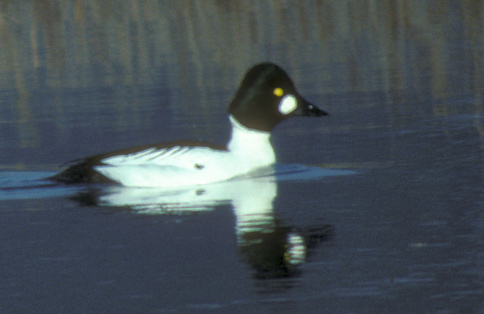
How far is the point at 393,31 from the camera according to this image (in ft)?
64.8

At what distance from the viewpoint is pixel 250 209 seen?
26.6 ft

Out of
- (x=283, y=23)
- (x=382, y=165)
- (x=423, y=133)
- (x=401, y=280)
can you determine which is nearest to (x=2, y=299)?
(x=401, y=280)

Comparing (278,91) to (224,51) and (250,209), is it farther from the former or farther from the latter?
(224,51)

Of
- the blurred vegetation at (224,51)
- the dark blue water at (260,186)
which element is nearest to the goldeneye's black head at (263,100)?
the dark blue water at (260,186)

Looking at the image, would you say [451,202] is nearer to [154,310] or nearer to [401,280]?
[401,280]

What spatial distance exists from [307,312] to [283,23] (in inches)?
652

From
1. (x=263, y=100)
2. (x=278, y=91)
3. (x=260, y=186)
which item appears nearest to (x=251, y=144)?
(x=263, y=100)

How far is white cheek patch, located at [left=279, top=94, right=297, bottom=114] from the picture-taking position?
10242 millimetres

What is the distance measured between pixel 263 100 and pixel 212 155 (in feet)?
2.97

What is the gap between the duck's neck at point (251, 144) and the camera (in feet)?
32.9

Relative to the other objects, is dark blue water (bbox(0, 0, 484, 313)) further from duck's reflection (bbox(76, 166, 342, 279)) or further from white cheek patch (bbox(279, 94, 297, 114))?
white cheek patch (bbox(279, 94, 297, 114))

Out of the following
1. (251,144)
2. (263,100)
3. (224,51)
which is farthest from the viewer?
(224,51)

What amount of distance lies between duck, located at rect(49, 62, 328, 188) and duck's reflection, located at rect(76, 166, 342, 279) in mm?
132

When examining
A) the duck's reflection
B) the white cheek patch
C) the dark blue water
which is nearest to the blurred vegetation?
the dark blue water
